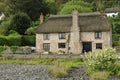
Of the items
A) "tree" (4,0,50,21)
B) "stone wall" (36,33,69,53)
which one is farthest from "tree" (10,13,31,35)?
"stone wall" (36,33,69,53)

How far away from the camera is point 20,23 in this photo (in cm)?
7775

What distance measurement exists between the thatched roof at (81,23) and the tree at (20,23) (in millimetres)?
12374

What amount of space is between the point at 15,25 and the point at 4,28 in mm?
2653

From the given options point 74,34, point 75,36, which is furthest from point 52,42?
Answer: point 75,36

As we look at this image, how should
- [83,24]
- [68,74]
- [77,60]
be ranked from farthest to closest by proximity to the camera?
1. [83,24]
2. [77,60]
3. [68,74]

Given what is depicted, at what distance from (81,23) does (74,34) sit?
2718mm

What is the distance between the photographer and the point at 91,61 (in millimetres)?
35938

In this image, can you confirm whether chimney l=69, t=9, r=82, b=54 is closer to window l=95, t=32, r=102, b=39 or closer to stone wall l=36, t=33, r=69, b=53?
stone wall l=36, t=33, r=69, b=53

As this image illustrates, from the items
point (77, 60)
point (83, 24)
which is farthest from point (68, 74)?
point (83, 24)

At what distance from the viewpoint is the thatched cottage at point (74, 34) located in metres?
Result: 61.6

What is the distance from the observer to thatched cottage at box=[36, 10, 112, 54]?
202 ft

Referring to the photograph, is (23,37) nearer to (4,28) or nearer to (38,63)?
(4,28)

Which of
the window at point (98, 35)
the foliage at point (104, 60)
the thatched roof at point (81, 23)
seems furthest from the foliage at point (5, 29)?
the foliage at point (104, 60)

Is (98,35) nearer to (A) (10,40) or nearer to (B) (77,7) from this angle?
(A) (10,40)
